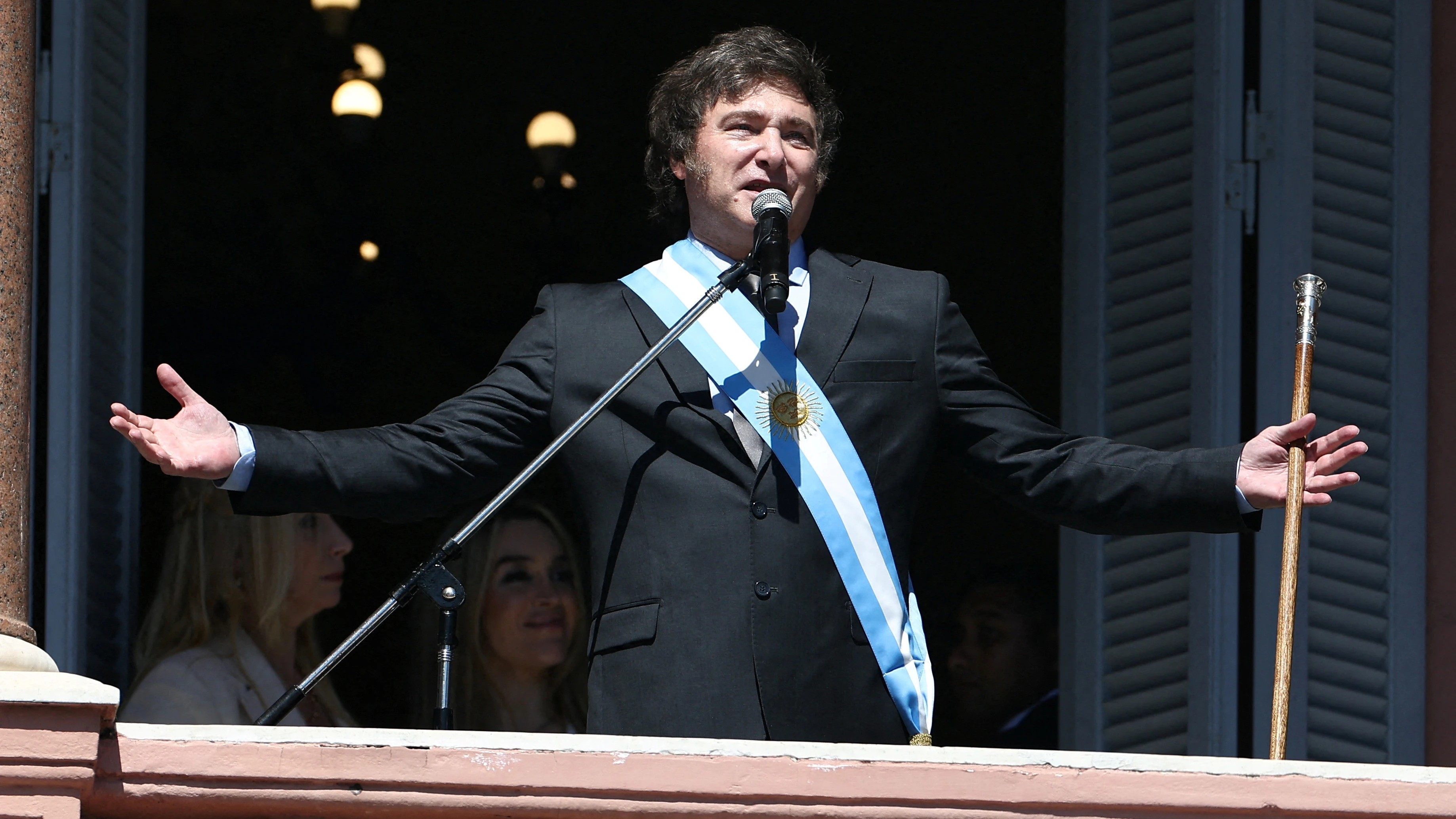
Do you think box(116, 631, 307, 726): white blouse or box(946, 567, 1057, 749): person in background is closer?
box(116, 631, 307, 726): white blouse

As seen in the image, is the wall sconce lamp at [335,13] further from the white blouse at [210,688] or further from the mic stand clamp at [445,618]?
the mic stand clamp at [445,618]

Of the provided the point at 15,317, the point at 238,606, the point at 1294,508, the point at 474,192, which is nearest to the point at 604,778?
the point at 1294,508

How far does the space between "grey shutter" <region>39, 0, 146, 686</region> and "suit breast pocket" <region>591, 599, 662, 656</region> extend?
1.44 meters

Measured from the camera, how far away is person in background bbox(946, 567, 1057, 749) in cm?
562

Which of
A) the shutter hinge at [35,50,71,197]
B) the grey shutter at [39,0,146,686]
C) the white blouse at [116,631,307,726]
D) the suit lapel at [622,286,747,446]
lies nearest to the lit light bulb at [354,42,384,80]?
the grey shutter at [39,0,146,686]

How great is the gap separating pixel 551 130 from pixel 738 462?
5136 millimetres

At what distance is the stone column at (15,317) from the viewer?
132 inches

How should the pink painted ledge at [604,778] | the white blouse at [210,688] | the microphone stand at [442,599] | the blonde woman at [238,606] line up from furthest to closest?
1. the blonde woman at [238,606]
2. the white blouse at [210,688]
3. the microphone stand at [442,599]
4. the pink painted ledge at [604,778]

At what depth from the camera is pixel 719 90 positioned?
3.71m

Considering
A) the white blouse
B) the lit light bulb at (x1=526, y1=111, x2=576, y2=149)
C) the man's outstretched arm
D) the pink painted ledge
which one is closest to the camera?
the pink painted ledge

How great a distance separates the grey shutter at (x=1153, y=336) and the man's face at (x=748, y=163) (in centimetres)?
139

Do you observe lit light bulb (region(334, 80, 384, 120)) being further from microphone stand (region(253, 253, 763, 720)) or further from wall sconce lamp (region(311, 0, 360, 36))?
microphone stand (region(253, 253, 763, 720))

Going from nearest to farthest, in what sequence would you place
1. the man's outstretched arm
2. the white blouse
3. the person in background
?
1. the man's outstretched arm
2. the white blouse
3. the person in background

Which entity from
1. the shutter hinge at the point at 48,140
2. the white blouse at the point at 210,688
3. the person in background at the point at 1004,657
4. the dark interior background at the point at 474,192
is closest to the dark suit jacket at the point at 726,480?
the white blouse at the point at 210,688
